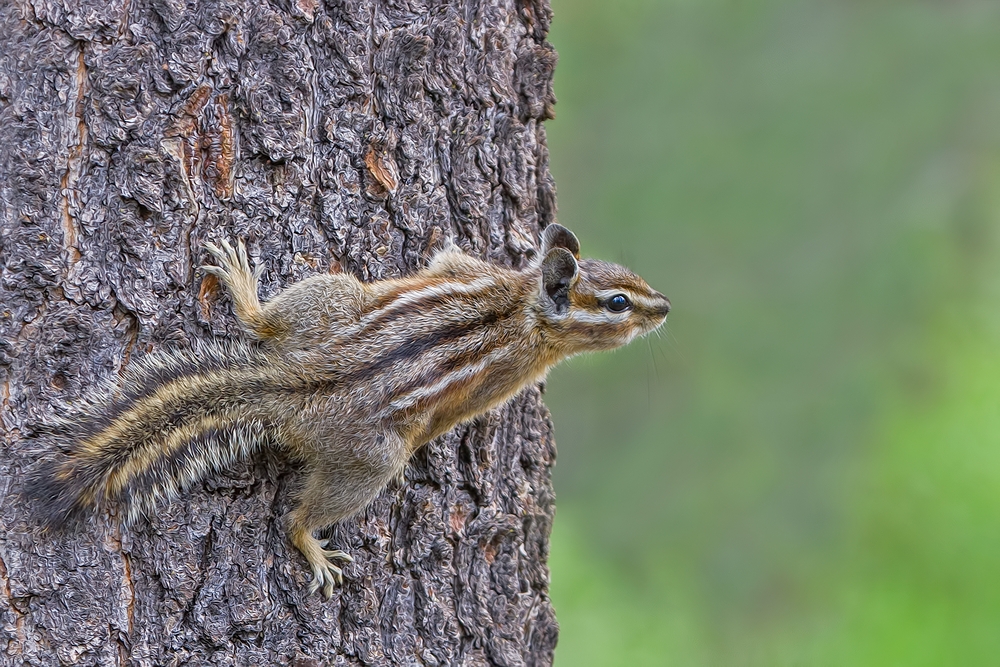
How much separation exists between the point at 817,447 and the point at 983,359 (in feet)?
5.38

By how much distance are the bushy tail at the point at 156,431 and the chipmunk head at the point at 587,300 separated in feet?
3.48

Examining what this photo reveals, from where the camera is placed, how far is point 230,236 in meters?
2.39

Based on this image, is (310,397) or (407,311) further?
(407,311)

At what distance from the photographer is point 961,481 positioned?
5340 mm

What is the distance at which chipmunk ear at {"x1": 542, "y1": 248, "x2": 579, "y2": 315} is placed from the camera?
3012 millimetres

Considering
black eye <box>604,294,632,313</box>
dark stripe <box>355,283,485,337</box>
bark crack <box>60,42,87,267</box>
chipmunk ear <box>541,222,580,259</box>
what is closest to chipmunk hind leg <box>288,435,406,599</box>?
dark stripe <box>355,283,485,337</box>

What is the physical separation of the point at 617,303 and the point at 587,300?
0.12 meters

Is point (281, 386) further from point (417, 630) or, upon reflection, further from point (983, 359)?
point (983, 359)

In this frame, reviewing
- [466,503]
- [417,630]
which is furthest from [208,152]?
Result: [417,630]

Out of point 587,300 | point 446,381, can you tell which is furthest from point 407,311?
point 587,300

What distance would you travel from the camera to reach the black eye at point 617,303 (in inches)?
129

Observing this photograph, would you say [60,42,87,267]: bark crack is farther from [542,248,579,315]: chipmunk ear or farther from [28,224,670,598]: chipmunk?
[542,248,579,315]: chipmunk ear

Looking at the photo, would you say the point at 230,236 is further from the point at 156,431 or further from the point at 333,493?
the point at 333,493

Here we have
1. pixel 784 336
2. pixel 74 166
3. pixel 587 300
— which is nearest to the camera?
pixel 74 166
